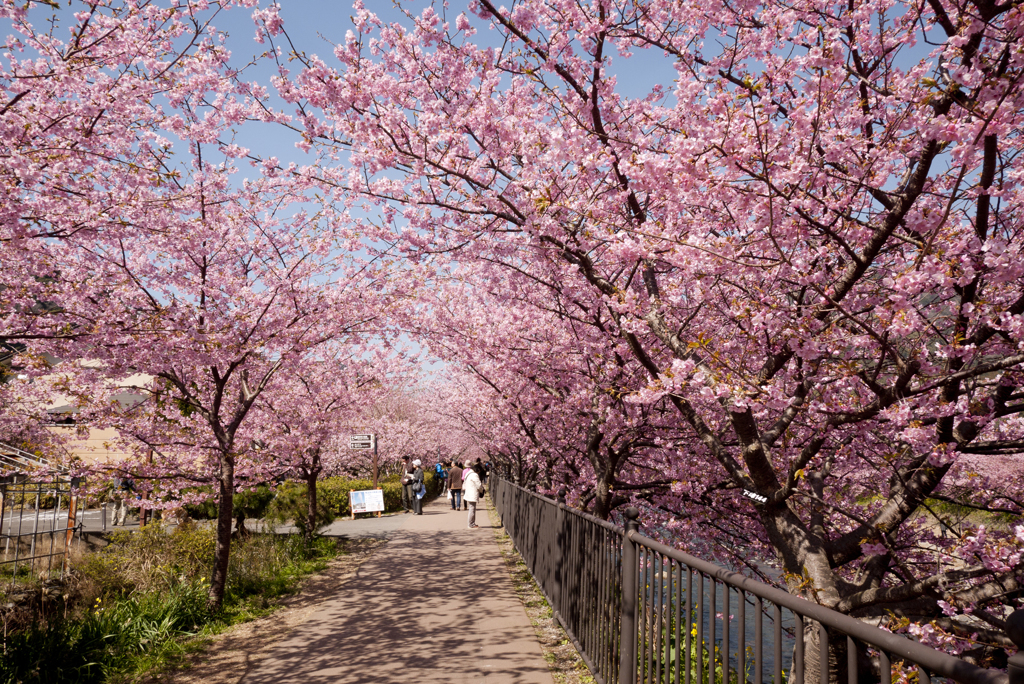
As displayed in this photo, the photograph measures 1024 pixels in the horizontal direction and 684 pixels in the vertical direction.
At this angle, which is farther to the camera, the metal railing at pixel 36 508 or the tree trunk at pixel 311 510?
the tree trunk at pixel 311 510

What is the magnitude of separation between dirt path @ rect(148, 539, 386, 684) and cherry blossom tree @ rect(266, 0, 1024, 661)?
4.58 metres

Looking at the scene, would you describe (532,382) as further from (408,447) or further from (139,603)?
(408,447)

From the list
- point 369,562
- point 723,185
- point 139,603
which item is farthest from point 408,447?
point 723,185

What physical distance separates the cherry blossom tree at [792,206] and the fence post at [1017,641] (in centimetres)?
209

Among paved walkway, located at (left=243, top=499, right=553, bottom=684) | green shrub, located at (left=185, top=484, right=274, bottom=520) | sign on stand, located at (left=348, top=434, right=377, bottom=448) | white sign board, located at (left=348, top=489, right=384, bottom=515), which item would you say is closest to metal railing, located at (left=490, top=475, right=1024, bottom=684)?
paved walkway, located at (left=243, top=499, right=553, bottom=684)

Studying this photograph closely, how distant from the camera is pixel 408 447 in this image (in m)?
36.2

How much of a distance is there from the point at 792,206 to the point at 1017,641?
3020mm

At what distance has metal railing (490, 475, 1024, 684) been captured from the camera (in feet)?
5.54

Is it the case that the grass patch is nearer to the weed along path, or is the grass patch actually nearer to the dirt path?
the dirt path

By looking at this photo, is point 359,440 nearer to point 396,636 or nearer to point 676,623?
point 396,636

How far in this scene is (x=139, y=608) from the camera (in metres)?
7.19

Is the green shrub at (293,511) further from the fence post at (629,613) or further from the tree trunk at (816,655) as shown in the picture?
the tree trunk at (816,655)

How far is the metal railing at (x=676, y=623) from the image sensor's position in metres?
1.69

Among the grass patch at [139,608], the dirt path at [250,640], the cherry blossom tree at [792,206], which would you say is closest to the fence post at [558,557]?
the cherry blossom tree at [792,206]
